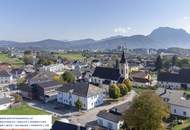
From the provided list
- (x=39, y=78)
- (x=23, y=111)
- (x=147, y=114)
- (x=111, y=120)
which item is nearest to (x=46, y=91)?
Result: (x=23, y=111)

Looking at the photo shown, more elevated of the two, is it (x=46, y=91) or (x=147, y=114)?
(x=147, y=114)

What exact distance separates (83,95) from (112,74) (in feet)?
52.9

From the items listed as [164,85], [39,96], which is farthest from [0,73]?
[164,85]

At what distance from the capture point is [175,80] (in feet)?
218

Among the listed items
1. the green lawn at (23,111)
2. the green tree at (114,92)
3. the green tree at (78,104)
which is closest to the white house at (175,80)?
the green tree at (114,92)

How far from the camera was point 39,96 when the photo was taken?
56562mm

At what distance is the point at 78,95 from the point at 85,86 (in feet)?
7.27

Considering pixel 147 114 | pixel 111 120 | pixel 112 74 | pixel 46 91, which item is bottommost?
pixel 111 120

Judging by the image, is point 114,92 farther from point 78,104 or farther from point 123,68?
point 123,68

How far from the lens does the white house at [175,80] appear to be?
65.2m

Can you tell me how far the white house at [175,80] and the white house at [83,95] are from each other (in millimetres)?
22217

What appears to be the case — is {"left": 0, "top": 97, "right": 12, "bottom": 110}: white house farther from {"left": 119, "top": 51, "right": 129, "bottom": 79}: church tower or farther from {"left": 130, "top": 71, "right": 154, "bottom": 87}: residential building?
{"left": 130, "top": 71, "right": 154, "bottom": 87}: residential building

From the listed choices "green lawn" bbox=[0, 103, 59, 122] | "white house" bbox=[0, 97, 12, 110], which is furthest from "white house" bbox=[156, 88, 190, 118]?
"white house" bbox=[0, 97, 12, 110]

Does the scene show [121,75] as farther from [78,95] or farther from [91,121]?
[91,121]
